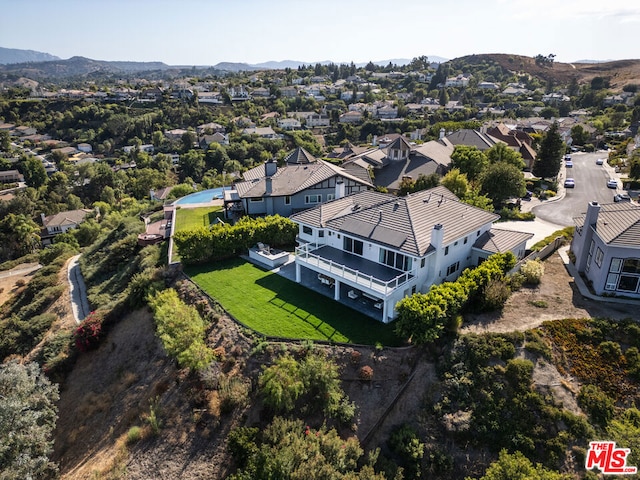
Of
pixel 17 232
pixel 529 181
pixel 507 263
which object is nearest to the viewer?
pixel 507 263

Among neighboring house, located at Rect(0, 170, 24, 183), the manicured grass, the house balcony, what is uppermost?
the house balcony

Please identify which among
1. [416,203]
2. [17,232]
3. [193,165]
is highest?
[416,203]

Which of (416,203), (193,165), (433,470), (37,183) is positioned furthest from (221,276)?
(37,183)

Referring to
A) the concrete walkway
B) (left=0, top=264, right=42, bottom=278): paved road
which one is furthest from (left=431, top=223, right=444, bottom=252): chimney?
(left=0, top=264, right=42, bottom=278): paved road

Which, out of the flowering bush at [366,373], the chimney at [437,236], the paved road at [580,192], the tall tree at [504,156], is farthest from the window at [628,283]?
the tall tree at [504,156]

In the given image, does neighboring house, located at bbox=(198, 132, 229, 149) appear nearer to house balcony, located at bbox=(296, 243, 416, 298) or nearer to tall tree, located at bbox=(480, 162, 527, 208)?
tall tree, located at bbox=(480, 162, 527, 208)

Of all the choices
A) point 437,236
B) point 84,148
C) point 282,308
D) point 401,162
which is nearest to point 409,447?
point 282,308

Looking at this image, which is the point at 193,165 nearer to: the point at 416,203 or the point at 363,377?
the point at 416,203
